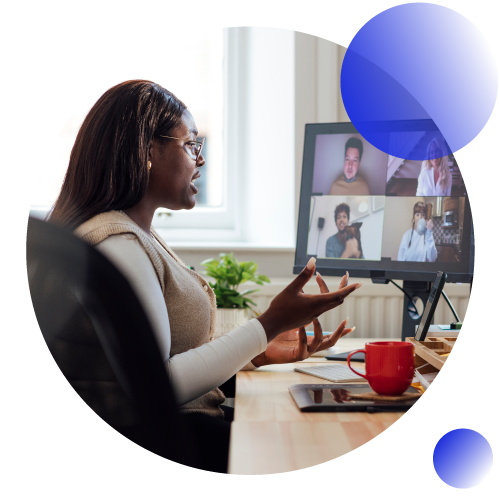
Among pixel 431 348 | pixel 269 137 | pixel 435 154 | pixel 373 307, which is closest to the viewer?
pixel 431 348

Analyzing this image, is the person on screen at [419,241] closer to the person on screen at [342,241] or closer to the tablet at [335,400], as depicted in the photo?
the person on screen at [342,241]

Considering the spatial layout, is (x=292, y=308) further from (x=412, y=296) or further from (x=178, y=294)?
(x=412, y=296)

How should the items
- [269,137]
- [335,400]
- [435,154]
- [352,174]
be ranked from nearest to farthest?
[335,400] < [435,154] < [352,174] < [269,137]

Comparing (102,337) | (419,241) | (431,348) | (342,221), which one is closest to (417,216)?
(419,241)

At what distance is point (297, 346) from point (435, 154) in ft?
1.70

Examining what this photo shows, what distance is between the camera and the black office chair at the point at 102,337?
0.48m

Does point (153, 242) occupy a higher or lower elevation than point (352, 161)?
lower

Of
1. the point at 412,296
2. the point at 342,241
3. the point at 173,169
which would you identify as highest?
the point at 173,169

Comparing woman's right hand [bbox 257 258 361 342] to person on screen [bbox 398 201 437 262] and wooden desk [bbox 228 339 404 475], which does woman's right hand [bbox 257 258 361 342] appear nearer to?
wooden desk [bbox 228 339 404 475]

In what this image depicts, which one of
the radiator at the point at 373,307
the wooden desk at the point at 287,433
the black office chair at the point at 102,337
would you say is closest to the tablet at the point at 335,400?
the wooden desk at the point at 287,433

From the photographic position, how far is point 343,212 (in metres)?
1.28

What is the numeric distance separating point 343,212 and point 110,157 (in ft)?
2.09

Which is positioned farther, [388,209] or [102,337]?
[388,209]

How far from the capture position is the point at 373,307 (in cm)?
185
